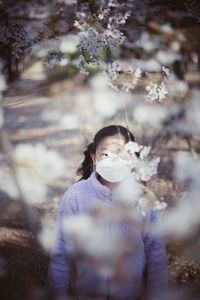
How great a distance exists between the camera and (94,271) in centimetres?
134

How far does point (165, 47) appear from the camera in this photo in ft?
8.95

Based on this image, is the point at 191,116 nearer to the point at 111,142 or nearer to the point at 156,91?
the point at 156,91

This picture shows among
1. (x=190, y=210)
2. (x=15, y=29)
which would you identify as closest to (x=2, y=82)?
(x=15, y=29)

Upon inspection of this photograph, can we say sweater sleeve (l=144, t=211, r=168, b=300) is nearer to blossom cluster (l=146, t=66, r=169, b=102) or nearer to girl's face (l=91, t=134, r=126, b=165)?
girl's face (l=91, t=134, r=126, b=165)

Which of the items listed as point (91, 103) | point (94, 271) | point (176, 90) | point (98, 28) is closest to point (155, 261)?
point (94, 271)

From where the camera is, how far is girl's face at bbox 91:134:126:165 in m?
1.38

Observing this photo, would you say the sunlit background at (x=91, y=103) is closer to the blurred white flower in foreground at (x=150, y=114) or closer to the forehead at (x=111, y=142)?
the blurred white flower in foreground at (x=150, y=114)

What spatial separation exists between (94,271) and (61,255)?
0.14m

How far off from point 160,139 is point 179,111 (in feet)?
2.12

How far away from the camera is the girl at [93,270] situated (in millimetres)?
1354

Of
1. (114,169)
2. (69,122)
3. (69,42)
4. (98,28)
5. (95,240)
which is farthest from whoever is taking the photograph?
(69,122)

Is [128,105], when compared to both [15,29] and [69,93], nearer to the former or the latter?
[69,93]

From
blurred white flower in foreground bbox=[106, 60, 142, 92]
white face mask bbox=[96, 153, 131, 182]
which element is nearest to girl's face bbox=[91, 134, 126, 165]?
white face mask bbox=[96, 153, 131, 182]

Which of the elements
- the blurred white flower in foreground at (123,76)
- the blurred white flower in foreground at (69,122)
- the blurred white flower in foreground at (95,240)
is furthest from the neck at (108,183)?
the blurred white flower in foreground at (69,122)
